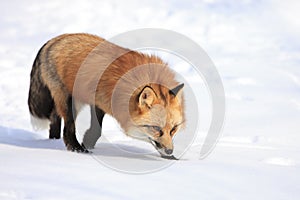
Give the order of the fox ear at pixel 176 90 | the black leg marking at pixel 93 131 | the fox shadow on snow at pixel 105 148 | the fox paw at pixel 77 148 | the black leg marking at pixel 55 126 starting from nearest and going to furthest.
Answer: the fox ear at pixel 176 90 → the fox shadow on snow at pixel 105 148 → the fox paw at pixel 77 148 → the black leg marking at pixel 93 131 → the black leg marking at pixel 55 126

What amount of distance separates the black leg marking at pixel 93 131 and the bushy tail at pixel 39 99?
0.63m

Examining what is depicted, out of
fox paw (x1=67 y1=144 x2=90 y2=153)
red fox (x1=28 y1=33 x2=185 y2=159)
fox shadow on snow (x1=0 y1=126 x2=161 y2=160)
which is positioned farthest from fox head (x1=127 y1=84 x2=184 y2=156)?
fox paw (x1=67 y1=144 x2=90 y2=153)

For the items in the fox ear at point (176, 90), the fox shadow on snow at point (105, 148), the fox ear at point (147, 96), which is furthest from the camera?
the fox shadow on snow at point (105, 148)

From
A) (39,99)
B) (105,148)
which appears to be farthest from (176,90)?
(39,99)

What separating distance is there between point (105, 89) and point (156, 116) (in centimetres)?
86

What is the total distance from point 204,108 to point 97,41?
16.6 ft

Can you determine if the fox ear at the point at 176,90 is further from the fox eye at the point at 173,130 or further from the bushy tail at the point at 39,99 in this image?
the bushy tail at the point at 39,99

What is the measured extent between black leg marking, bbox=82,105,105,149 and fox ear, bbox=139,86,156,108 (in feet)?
3.87

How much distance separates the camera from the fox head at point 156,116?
15.3ft

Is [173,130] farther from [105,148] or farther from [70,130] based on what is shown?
[70,130]

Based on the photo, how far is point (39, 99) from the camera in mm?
6082

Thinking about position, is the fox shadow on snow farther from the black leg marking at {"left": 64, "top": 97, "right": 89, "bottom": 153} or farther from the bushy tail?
the bushy tail

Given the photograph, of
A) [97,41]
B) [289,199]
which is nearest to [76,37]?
[97,41]

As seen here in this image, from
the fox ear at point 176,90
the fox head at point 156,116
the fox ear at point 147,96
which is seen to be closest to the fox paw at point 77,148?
the fox head at point 156,116
